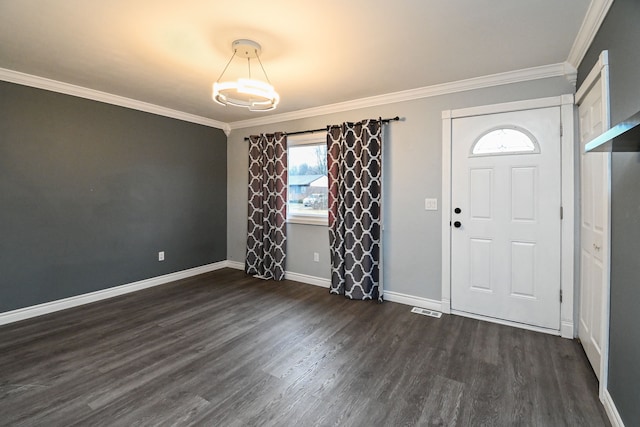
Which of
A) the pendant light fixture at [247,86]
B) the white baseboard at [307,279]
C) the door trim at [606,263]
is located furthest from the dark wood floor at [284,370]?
the pendant light fixture at [247,86]

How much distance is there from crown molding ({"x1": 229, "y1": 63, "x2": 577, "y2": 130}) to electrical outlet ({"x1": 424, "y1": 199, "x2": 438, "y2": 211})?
1125 mm

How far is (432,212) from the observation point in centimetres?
336

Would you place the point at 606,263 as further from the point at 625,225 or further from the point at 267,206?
the point at 267,206

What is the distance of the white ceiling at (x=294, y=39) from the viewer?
1.93 meters

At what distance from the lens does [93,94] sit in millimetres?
3479

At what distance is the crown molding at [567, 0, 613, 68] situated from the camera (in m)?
1.83

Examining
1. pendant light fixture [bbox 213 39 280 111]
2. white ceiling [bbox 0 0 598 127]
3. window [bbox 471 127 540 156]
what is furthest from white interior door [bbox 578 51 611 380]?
pendant light fixture [bbox 213 39 280 111]

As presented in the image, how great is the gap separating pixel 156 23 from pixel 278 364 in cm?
255

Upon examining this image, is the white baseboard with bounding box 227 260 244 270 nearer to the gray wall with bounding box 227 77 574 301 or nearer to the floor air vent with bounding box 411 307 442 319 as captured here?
the gray wall with bounding box 227 77 574 301

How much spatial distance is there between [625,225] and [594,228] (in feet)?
2.30

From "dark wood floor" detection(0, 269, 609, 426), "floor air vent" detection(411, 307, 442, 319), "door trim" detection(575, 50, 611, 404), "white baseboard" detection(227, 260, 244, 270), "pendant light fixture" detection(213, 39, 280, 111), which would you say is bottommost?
"dark wood floor" detection(0, 269, 609, 426)

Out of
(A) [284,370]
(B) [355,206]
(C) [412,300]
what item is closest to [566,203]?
(C) [412,300]

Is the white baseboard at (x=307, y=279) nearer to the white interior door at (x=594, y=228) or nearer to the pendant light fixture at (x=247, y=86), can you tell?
the pendant light fixture at (x=247, y=86)

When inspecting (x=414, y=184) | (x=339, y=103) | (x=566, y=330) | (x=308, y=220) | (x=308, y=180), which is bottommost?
(x=566, y=330)
